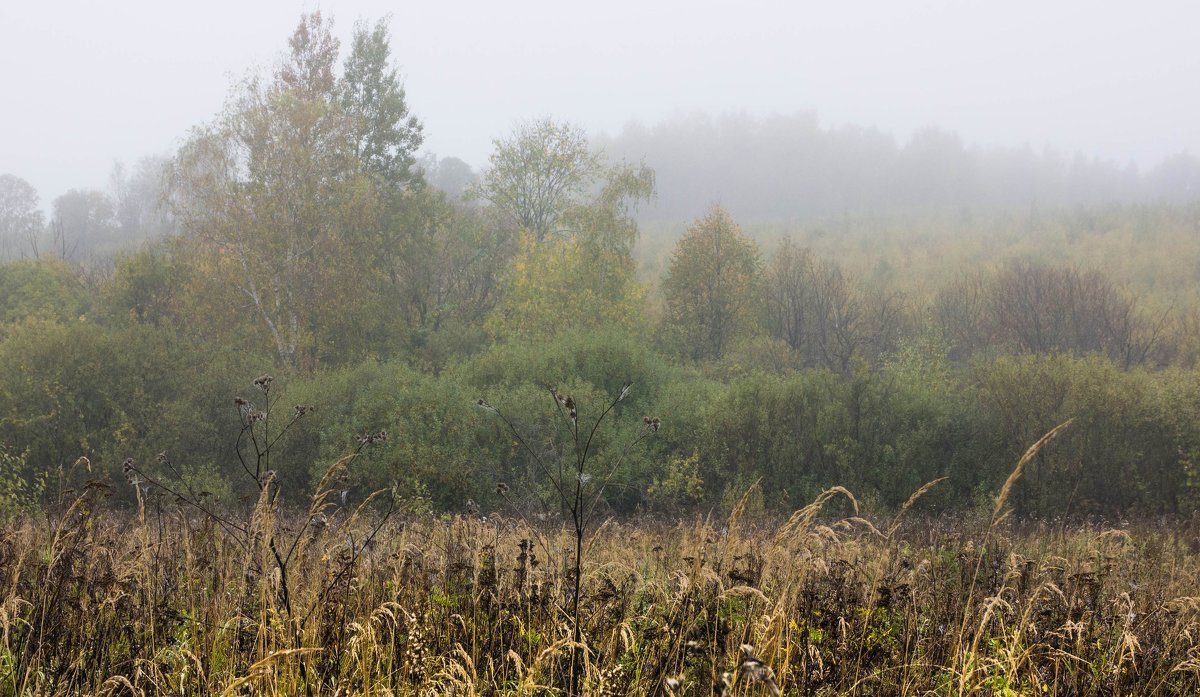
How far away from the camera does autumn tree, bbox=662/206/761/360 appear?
3212 centimetres

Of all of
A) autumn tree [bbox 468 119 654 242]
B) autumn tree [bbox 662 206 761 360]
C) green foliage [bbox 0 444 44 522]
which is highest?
autumn tree [bbox 468 119 654 242]

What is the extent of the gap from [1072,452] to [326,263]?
981 inches

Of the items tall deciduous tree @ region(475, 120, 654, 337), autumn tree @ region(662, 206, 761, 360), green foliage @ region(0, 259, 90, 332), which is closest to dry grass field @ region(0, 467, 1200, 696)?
tall deciduous tree @ region(475, 120, 654, 337)

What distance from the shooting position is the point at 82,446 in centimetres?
2006

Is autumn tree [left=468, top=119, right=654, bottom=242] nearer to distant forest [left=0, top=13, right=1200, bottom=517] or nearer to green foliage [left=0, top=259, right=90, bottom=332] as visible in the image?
distant forest [left=0, top=13, right=1200, bottom=517]

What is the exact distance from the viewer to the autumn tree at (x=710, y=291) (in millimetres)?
32125

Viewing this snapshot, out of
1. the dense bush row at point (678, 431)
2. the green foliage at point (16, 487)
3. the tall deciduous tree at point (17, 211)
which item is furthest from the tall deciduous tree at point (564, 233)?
the tall deciduous tree at point (17, 211)

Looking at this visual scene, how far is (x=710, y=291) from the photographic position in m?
32.6

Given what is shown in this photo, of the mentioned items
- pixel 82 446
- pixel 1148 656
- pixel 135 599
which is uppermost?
pixel 135 599

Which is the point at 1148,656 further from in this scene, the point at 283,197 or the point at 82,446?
the point at 283,197

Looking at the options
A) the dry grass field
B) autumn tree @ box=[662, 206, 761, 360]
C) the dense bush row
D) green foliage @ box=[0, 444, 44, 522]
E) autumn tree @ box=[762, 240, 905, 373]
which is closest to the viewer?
the dry grass field

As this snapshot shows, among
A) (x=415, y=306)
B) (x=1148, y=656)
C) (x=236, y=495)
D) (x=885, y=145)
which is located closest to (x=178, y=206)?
(x=415, y=306)

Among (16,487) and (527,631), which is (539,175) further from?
(527,631)

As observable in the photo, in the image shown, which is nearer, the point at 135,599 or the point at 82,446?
the point at 135,599
